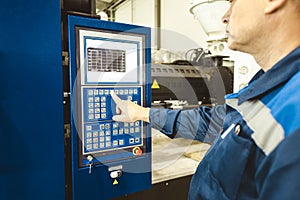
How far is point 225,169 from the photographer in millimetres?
500

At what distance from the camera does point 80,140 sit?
833 mm

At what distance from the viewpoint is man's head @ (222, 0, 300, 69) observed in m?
0.47

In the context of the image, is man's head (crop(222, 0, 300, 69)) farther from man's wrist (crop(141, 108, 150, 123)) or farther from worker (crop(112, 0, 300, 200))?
man's wrist (crop(141, 108, 150, 123))

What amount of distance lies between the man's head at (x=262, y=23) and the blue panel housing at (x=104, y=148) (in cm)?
45

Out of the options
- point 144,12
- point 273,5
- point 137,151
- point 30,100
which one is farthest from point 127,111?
point 144,12

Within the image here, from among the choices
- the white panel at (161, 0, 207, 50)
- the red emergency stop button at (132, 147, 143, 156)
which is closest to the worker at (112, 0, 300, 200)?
the red emergency stop button at (132, 147, 143, 156)

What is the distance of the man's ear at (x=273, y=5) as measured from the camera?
469 mm

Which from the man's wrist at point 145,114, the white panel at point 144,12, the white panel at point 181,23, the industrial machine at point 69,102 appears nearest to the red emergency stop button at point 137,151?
the industrial machine at point 69,102

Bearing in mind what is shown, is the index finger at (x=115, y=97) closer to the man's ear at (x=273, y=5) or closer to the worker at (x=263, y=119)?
the worker at (x=263, y=119)

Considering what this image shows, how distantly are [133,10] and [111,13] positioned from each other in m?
0.47

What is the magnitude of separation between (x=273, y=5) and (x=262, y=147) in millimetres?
295

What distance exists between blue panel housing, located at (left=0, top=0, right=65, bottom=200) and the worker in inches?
19.1

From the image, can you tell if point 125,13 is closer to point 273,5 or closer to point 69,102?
point 69,102

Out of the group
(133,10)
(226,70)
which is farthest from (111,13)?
(226,70)
